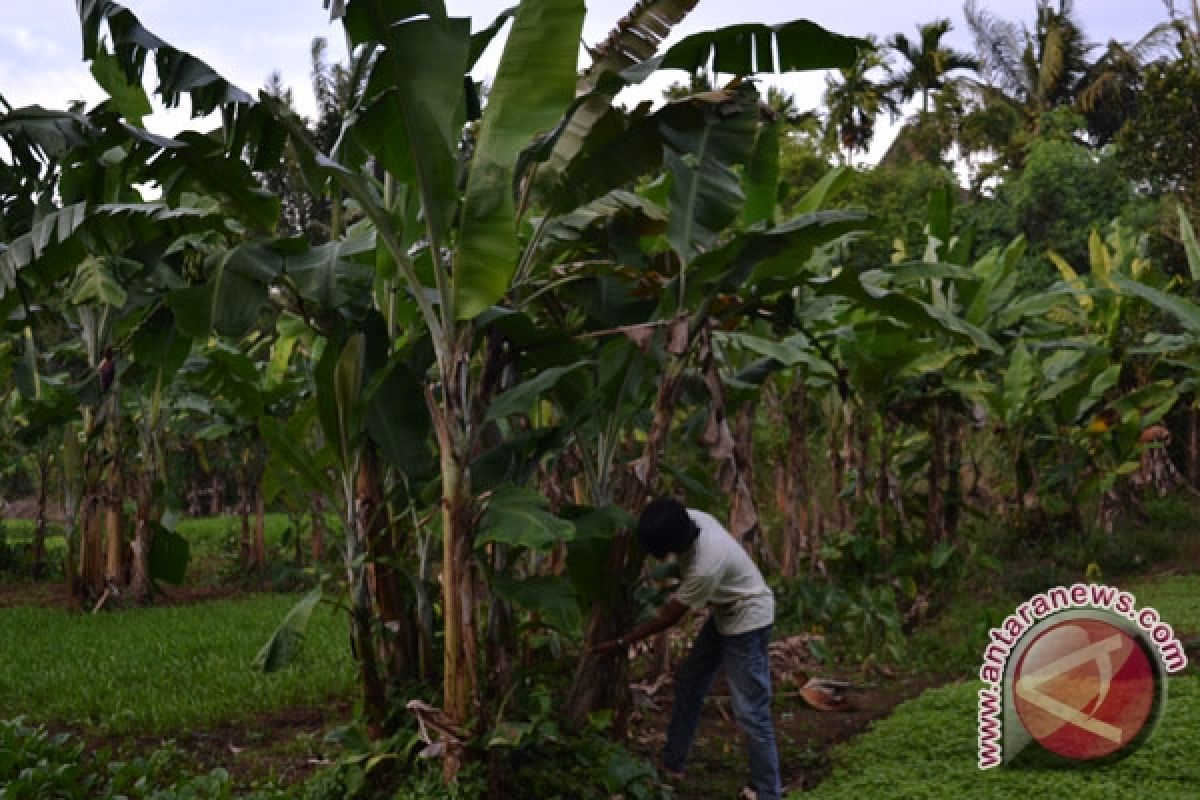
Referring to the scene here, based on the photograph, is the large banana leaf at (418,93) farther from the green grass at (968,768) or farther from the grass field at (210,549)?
the grass field at (210,549)

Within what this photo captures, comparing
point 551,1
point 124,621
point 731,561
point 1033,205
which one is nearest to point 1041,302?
point 731,561

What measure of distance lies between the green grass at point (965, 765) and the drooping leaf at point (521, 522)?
70.0 inches

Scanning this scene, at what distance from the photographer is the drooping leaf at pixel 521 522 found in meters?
4.25

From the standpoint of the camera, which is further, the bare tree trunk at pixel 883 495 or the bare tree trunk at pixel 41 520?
the bare tree trunk at pixel 41 520

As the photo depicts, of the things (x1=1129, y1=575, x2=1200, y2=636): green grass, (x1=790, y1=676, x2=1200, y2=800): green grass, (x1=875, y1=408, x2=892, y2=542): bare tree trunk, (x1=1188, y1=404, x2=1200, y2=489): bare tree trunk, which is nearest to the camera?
(x1=790, y1=676, x2=1200, y2=800): green grass

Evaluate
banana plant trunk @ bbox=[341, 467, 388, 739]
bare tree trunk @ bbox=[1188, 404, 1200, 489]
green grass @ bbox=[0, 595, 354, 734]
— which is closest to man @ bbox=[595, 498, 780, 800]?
banana plant trunk @ bbox=[341, 467, 388, 739]

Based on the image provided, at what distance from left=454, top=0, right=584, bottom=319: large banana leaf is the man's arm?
1.53 m

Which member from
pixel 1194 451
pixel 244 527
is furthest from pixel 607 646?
pixel 244 527

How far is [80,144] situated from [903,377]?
18.5 feet

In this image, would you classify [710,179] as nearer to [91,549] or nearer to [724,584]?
[724,584]

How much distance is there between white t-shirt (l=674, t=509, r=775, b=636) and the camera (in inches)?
195

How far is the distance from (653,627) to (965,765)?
1562 millimetres

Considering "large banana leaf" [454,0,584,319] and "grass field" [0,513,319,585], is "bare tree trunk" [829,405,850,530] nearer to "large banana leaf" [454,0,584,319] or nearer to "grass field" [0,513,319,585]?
"grass field" [0,513,319,585]

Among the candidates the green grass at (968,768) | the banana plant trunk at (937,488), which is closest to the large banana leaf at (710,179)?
the green grass at (968,768)
